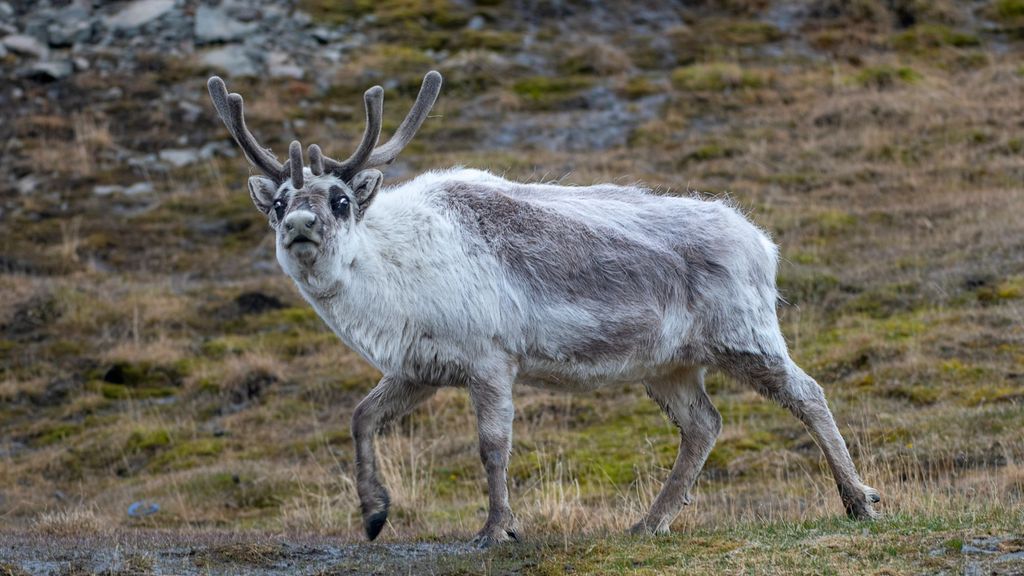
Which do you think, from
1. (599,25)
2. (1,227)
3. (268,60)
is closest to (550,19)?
(599,25)

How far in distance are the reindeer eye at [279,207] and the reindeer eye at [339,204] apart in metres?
0.32

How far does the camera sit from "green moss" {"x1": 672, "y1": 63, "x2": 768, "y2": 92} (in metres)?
28.4

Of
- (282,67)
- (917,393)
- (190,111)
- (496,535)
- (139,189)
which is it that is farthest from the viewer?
(282,67)

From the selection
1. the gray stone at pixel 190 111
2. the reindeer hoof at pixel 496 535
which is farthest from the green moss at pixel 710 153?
the reindeer hoof at pixel 496 535

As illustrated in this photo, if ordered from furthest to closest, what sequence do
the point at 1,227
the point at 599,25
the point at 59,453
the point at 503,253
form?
1. the point at 599,25
2. the point at 1,227
3. the point at 59,453
4. the point at 503,253

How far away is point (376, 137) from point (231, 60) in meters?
21.8

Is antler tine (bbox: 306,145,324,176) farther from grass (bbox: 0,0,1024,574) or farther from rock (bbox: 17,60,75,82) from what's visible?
rock (bbox: 17,60,75,82)

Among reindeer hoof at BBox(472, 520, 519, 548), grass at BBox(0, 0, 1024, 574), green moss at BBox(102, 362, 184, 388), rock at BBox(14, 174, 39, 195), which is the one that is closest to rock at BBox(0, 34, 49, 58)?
grass at BBox(0, 0, 1024, 574)

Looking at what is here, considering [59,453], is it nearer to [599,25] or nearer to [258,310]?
[258,310]

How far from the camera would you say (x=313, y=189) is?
29.6ft

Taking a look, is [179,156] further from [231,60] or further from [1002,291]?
[1002,291]

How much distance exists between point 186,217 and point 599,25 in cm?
1256

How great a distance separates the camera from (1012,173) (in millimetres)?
21922

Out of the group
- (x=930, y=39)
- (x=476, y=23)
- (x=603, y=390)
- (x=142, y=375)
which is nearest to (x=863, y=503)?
(x=603, y=390)
